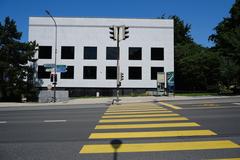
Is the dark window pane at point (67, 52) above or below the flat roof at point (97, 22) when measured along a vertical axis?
below

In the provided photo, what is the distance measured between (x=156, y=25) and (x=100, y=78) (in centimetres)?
1155

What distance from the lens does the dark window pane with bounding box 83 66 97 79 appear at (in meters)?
43.2

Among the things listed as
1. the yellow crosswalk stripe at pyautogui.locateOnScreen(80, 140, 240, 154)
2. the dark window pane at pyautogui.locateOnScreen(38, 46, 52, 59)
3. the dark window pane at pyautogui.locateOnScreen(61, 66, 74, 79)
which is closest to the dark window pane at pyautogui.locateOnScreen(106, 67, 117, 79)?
the dark window pane at pyautogui.locateOnScreen(61, 66, 74, 79)

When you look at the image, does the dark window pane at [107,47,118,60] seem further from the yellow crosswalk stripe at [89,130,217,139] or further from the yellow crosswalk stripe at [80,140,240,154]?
the yellow crosswalk stripe at [80,140,240,154]

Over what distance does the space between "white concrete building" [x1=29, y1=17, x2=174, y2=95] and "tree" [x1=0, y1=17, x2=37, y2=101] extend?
6.09 metres

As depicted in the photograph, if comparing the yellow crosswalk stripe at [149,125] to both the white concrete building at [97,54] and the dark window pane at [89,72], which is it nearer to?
the white concrete building at [97,54]

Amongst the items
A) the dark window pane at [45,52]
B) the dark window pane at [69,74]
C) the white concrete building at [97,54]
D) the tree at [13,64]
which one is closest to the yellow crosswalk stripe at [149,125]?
the tree at [13,64]

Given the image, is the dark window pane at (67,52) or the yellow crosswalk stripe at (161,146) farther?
the dark window pane at (67,52)

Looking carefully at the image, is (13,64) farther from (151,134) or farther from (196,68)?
(151,134)

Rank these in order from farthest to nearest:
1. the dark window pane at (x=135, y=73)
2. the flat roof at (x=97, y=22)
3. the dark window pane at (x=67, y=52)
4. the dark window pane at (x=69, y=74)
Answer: the flat roof at (x=97, y=22)
the dark window pane at (x=135, y=73)
the dark window pane at (x=67, y=52)
the dark window pane at (x=69, y=74)

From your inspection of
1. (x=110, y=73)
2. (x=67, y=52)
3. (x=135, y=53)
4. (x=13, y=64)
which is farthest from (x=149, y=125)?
(x=67, y=52)

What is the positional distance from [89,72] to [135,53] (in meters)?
7.30

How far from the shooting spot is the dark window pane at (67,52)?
142 feet

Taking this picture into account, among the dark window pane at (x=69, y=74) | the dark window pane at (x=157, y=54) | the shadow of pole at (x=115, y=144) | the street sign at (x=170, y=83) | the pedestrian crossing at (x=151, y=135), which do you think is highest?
the dark window pane at (x=157, y=54)
